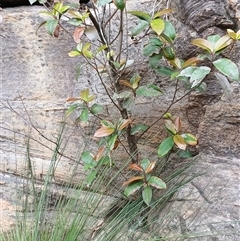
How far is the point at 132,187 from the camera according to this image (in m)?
1.22

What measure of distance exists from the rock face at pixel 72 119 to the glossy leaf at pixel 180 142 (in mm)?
164

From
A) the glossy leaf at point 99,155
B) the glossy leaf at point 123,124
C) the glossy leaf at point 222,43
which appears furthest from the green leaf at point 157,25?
the glossy leaf at point 99,155

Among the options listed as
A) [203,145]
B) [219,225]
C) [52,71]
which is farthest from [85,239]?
[52,71]

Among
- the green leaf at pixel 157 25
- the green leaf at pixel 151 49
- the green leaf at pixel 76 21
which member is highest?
the green leaf at pixel 157 25

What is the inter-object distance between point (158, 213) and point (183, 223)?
73 millimetres

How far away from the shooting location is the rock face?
127cm

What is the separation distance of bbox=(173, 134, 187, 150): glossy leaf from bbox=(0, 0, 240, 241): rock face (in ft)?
0.54

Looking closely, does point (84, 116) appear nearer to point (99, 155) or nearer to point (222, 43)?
point (99, 155)

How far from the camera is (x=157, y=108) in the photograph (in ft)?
4.71

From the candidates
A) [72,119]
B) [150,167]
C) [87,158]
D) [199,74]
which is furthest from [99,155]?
[199,74]

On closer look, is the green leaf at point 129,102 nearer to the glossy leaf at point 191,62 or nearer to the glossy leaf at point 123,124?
the glossy leaf at point 123,124

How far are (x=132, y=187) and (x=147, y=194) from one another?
0.15 feet

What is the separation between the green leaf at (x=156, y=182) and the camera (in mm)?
1189

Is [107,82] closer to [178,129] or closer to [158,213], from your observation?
[178,129]
